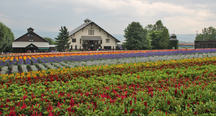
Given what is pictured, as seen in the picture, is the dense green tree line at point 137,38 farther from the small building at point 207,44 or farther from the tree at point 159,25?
the tree at point 159,25

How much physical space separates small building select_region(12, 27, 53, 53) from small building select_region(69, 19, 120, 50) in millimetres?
9278

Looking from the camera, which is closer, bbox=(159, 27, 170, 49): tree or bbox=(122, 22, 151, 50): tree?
bbox=(122, 22, 151, 50): tree

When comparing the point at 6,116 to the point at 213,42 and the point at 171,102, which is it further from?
the point at 213,42

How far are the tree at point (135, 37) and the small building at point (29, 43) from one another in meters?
25.9

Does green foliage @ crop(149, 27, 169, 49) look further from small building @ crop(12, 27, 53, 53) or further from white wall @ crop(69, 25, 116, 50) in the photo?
small building @ crop(12, 27, 53, 53)

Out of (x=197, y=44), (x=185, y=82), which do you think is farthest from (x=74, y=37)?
(x=185, y=82)

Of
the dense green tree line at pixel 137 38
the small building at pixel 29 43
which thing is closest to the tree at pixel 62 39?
the small building at pixel 29 43

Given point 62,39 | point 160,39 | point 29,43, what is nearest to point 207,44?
point 160,39

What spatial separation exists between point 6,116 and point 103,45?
4687 cm

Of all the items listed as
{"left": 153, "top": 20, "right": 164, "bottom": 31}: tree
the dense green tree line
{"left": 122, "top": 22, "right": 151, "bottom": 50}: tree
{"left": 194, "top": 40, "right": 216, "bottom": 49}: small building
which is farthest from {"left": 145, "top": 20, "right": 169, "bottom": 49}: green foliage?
{"left": 153, "top": 20, "right": 164, "bottom": 31}: tree

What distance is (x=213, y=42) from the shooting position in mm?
46469

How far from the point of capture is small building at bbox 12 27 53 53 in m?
44.8

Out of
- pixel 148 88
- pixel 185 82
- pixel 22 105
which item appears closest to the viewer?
pixel 22 105

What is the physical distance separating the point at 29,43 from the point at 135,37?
105 ft
